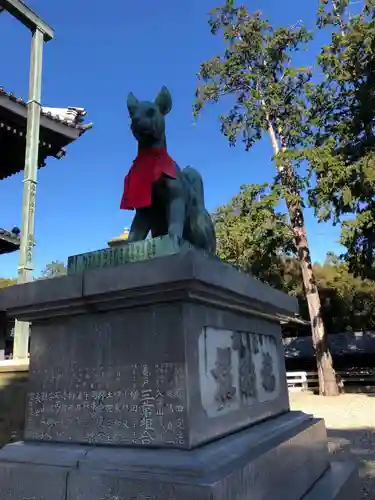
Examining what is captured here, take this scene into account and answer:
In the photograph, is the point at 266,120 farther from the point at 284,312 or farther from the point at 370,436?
the point at 284,312

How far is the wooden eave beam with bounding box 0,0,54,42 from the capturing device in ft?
26.9

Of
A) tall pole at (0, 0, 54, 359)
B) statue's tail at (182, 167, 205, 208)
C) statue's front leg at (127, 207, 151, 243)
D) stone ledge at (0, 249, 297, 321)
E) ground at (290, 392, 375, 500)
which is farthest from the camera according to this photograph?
tall pole at (0, 0, 54, 359)

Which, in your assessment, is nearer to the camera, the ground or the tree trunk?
the ground

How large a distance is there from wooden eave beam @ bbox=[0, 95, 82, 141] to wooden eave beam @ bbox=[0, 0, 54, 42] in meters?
1.70

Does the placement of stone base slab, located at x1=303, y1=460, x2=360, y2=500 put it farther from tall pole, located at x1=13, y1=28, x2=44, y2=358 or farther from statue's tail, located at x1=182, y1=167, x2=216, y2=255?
tall pole, located at x1=13, y1=28, x2=44, y2=358

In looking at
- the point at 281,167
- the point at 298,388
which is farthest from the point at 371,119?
the point at 298,388

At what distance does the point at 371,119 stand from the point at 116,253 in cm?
1178

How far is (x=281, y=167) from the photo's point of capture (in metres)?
13.9

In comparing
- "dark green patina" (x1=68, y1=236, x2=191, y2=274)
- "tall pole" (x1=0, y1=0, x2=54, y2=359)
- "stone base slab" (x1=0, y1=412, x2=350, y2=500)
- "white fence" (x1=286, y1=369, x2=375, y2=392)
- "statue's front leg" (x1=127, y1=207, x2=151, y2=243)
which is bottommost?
"white fence" (x1=286, y1=369, x2=375, y2=392)

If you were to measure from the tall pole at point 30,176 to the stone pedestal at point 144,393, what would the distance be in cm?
414

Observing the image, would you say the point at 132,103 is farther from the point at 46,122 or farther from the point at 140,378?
the point at 46,122

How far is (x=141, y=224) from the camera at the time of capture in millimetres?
3111

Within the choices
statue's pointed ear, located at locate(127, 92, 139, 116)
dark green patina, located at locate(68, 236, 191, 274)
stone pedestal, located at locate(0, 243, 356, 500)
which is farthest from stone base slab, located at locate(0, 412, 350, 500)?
statue's pointed ear, located at locate(127, 92, 139, 116)

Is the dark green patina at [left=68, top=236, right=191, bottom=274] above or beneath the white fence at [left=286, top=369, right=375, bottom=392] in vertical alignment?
above
